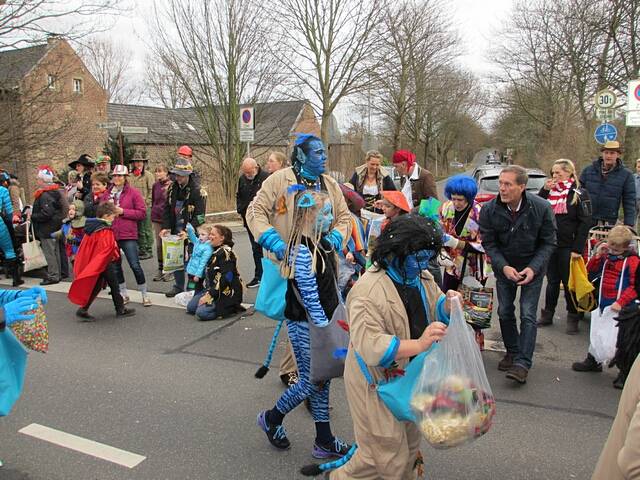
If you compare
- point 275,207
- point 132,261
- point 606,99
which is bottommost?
point 132,261

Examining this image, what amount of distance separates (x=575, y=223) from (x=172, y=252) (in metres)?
4.89

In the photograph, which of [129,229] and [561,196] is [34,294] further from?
[561,196]

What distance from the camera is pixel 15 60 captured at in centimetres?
1370

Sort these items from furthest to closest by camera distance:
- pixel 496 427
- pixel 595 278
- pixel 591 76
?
1. pixel 591 76
2. pixel 595 278
3. pixel 496 427

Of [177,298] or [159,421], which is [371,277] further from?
[177,298]

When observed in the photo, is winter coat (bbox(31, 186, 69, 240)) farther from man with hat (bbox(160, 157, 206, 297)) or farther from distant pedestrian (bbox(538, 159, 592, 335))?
distant pedestrian (bbox(538, 159, 592, 335))

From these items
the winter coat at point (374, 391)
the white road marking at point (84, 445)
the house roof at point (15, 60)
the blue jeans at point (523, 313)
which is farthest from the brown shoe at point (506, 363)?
the house roof at point (15, 60)

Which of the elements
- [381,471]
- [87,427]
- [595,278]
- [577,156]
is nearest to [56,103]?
[87,427]

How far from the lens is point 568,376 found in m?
4.43

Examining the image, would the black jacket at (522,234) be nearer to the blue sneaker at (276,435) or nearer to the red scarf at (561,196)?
the red scarf at (561,196)

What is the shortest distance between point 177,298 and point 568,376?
4.65 m

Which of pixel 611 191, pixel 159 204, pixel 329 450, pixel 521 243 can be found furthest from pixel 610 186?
pixel 159 204

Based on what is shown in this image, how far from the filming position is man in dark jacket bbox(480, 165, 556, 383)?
4.13 metres

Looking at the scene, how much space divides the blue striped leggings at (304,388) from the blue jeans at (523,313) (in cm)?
199
